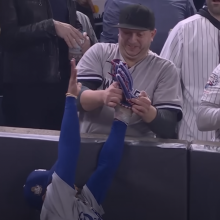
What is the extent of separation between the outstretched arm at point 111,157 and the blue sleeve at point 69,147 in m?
0.09

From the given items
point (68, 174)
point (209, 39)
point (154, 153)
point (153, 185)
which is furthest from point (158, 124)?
point (209, 39)

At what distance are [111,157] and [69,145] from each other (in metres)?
0.15

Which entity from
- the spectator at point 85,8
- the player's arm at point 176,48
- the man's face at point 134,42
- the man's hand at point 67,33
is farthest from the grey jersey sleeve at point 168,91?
the spectator at point 85,8

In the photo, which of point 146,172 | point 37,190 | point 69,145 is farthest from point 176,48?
point 37,190

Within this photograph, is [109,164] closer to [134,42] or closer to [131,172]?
[131,172]

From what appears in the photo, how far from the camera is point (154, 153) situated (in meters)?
1.38

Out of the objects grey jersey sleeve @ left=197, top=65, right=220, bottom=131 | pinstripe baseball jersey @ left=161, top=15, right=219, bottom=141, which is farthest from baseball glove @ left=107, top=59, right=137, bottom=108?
pinstripe baseball jersey @ left=161, top=15, right=219, bottom=141

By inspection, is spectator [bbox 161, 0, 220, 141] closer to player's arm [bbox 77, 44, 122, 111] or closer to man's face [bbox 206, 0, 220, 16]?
man's face [bbox 206, 0, 220, 16]

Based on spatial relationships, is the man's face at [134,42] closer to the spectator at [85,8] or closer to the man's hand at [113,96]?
the man's hand at [113,96]

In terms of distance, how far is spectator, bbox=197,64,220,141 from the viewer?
1391 mm

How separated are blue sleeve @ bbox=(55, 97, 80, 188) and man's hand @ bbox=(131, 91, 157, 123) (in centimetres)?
19

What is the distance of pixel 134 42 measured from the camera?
1.44 m

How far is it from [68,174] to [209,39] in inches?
34.3

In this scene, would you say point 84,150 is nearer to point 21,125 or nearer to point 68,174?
point 68,174
